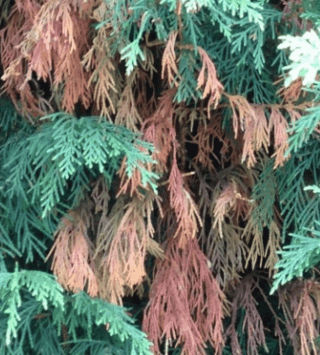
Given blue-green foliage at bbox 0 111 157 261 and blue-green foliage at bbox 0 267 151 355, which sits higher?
blue-green foliage at bbox 0 111 157 261

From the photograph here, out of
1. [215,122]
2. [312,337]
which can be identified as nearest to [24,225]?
[215,122]

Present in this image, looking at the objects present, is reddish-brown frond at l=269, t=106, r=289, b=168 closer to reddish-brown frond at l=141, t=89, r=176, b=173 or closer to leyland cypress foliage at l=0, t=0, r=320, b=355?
leyland cypress foliage at l=0, t=0, r=320, b=355

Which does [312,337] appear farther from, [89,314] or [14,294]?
[14,294]

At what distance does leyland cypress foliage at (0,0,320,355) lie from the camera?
1.35 metres

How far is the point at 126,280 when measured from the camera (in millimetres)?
1438

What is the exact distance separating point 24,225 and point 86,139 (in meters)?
0.35

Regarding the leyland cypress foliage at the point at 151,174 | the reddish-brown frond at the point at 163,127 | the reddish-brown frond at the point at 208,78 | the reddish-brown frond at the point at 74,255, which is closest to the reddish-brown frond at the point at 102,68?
the leyland cypress foliage at the point at 151,174

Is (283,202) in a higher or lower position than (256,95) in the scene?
lower

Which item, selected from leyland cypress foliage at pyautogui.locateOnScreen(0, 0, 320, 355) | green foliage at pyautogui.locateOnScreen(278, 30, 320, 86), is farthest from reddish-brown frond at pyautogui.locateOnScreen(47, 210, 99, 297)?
green foliage at pyautogui.locateOnScreen(278, 30, 320, 86)

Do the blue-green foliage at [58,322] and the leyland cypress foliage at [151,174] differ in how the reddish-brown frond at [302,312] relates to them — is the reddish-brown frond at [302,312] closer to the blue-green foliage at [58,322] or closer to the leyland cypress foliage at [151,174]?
the leyland cypress foliage at [151,174]

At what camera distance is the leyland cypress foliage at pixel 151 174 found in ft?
4.43

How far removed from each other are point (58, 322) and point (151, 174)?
1.54 ft

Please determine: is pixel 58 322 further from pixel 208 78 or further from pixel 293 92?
pixel 293 92

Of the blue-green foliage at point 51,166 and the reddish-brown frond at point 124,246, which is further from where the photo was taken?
the reddish-brown frond at point 124,246
